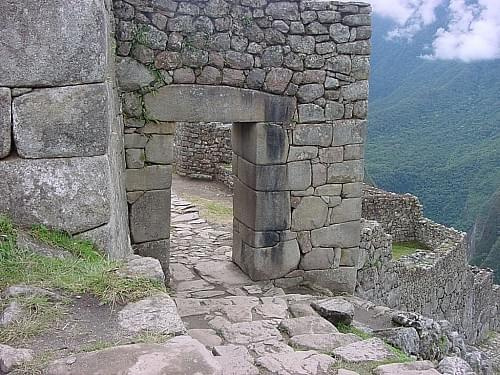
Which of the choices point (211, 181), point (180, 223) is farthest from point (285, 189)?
point (211, 181)

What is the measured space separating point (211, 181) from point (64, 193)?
870cm

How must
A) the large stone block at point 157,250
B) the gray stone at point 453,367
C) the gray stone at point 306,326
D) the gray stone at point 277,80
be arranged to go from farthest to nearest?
the gray stone at point 277,80 < the large stone block at point 157,250 < the gray stone at point 306,326 < the gray stone at point 453,367

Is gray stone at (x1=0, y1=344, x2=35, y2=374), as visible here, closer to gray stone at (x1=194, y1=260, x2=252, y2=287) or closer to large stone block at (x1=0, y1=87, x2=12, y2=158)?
large stone block at (x1=0, y1=87, x2=12, y2=158)

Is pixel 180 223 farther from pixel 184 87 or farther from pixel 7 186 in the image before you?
pixel 7 186

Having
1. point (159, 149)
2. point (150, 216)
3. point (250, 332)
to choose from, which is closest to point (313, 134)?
point (159, 149)

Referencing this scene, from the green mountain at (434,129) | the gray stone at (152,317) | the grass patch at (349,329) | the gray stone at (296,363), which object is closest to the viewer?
the gray stone at (152,317)

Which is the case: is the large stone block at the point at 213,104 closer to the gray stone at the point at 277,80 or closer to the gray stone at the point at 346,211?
the gray stone at the point at 277,80

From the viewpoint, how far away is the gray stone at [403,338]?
4.70 metres

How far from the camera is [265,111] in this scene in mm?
6531

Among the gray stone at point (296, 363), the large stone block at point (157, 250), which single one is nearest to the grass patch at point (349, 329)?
the gray stone at point (296, 363)

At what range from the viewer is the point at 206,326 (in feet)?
15.8

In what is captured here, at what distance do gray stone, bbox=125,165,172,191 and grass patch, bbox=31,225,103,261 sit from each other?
2599mm

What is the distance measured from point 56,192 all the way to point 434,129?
141ft

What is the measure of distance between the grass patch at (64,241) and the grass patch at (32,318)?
2.02ft
